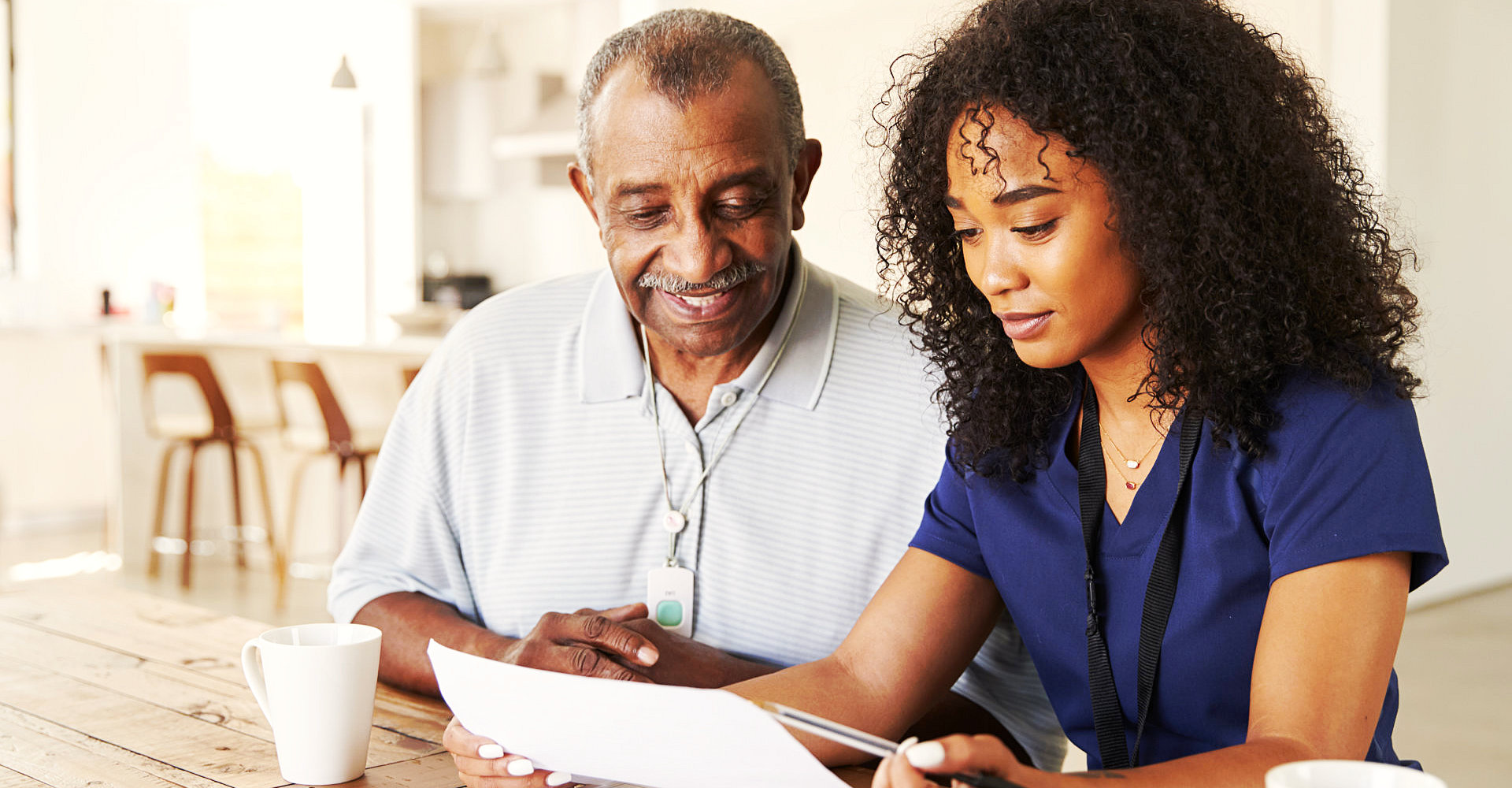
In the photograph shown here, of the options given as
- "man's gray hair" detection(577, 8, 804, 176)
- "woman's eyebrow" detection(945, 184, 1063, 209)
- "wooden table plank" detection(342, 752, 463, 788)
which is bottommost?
"wooden table plank" detection(342, 752, 463, 788)

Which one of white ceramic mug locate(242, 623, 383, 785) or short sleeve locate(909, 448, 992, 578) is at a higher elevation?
short sleeve locate(909, 448, 992, 578)

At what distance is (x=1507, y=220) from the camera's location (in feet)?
18.7

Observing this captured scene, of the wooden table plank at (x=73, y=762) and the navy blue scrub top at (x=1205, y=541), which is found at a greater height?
the navy blue scrub top at (x=1205, y=541)

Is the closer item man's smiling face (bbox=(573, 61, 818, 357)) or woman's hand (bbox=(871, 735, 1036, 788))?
woman's hand (bbox=(871, 735, 1036, 788))

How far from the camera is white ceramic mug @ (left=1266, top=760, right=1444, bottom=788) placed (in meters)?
0.68

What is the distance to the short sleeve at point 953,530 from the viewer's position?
1.30 m

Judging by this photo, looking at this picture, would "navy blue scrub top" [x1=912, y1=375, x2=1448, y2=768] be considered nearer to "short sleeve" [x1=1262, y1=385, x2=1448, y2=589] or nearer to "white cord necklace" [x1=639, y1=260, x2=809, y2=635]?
"short sleeve" [x1=1262, y1=385, x2=1448, y2=589]

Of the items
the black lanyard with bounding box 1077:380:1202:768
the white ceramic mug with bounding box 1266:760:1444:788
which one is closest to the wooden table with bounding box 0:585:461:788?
the black lanyard with bounding box 1077:380:1202:768

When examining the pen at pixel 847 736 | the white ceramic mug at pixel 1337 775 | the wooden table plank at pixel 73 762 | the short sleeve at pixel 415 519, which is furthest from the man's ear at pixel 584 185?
the white ceramic mug at pixel 1337 775

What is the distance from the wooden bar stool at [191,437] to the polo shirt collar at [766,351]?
381 cm

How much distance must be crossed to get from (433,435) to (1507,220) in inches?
215

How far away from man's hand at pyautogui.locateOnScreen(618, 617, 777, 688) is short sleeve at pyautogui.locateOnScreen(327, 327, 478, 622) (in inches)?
16.1

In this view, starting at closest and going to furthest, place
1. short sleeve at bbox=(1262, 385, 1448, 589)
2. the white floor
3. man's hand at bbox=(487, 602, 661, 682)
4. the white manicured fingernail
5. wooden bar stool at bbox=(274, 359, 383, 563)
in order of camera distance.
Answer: the white manicured fingernail < short sleeve at bbox=(1262, 385, 1448, 589) < man's hand at bbox=(487, 602, 661, 682) < the white floor < wooden bar stool at bbox=(274, 359, 383, 563)

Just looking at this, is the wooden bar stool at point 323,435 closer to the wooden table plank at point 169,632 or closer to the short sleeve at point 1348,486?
the wooden table plank at point 169,632
